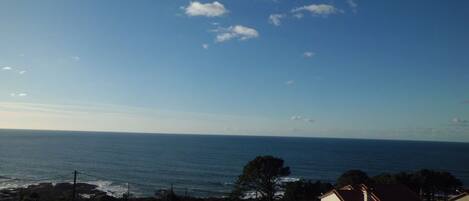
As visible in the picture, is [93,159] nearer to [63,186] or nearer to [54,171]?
[54,171]

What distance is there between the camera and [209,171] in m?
103

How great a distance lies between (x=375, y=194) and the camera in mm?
32031

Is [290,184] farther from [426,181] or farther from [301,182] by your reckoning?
[426,181]

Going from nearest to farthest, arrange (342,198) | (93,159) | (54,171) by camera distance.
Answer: (342,198) < (54,171) < (93,159)

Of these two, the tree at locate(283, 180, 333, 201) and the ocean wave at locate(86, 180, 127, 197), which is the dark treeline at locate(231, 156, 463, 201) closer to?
the tree at locate(283, 180, 333, 201)

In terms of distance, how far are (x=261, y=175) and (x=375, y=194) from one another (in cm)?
2021

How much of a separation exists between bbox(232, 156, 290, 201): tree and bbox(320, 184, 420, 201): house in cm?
1562

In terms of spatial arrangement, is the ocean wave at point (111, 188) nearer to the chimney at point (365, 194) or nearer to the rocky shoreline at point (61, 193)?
the rocky shoreline at point (61, 193)

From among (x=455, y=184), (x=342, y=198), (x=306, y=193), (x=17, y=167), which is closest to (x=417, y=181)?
(x=455, y=184)

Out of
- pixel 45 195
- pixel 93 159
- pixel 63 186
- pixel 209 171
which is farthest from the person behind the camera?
pixel 93 159

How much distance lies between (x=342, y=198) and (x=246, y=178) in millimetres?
18899

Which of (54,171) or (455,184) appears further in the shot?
(54,171)

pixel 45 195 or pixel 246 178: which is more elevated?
pixel 246 178

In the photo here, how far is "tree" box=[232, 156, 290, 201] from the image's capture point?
5009 cm
